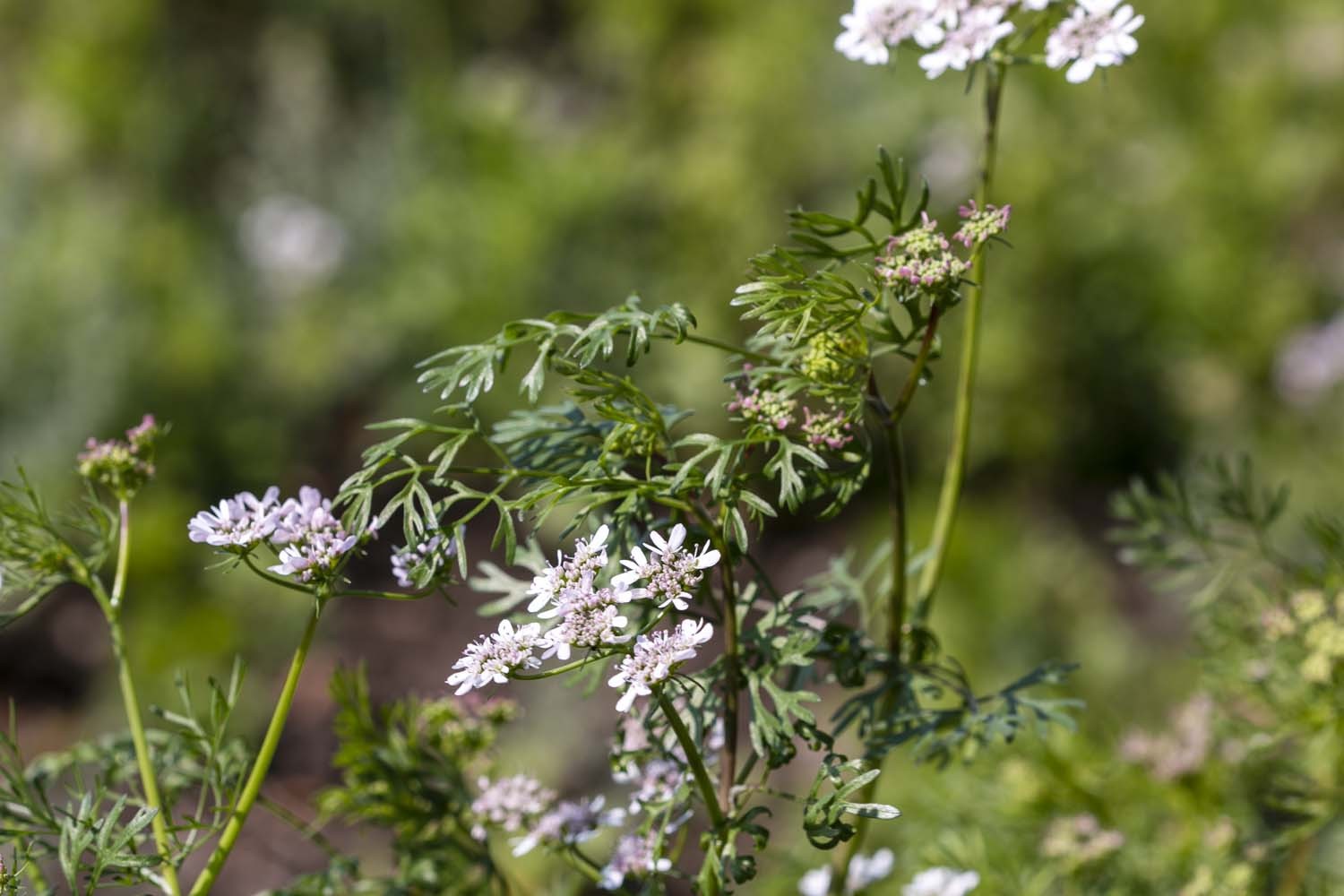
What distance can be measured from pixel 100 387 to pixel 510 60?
2027 millimetres

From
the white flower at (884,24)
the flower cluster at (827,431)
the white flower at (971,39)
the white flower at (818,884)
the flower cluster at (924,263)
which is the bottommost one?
the white flower at (818,884)

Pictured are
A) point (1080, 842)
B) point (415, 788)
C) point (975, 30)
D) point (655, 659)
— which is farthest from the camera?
point (1080, 842)

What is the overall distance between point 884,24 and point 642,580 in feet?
1.48

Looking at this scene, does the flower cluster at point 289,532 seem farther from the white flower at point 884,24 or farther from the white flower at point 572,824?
the white flower at point 884,24

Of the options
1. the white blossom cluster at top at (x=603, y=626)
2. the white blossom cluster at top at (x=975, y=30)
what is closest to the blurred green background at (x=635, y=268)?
the white blossom cluster at top at (x=975, y=30)

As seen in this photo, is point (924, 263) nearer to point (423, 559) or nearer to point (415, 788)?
point (423, 559)

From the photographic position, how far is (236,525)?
0.75m

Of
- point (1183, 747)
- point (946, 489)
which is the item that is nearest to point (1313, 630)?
point (1183, 747)

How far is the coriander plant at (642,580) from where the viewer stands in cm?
74

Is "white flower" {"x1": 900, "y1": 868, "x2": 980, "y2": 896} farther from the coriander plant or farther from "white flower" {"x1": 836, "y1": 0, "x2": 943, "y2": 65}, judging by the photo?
"white flower" {"x1": 836, "y1": 0, "x2": 943, "y2": 65}

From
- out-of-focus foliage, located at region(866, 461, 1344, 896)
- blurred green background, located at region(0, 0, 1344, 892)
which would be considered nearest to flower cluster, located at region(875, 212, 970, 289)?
out-of-focus foliage, located at region(866, 461, 1344, 896)

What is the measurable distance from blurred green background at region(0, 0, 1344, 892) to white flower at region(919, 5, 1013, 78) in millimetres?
1978

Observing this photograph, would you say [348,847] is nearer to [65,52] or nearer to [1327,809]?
[1327,809]

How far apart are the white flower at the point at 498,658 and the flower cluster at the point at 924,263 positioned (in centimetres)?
31
